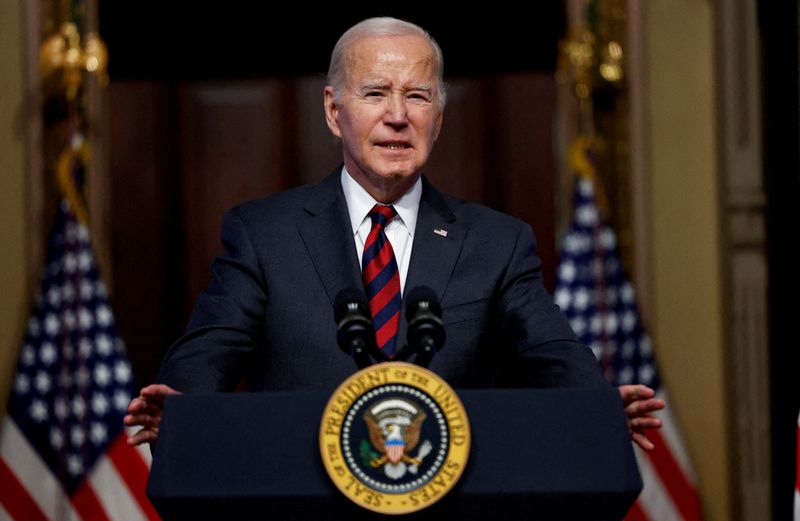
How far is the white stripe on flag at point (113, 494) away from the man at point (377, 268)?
2.32m

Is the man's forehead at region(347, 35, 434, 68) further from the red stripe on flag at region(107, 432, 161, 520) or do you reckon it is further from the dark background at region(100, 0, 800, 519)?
the dark background at region(100, 0, 800, 519)

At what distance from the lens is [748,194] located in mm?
5078

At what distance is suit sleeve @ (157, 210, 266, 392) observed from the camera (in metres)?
2.30

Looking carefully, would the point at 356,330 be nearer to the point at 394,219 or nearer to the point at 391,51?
the point at 394,219

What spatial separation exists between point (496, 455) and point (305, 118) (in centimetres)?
379

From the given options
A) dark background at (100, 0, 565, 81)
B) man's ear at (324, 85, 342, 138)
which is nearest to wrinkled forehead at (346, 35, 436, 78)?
man's ear at (324, 85, 342, 138)

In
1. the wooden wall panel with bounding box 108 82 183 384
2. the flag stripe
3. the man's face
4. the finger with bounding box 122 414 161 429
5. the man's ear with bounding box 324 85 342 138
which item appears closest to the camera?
the finger with bounding box 122 414 161 429

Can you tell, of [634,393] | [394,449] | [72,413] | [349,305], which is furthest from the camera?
[72,413]

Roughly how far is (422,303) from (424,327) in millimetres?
53

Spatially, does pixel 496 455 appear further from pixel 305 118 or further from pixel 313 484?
pixel 305 118

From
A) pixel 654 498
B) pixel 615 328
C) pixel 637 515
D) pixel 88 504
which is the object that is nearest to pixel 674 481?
pixel 654 498

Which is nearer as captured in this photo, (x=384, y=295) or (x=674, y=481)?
(x=384, y=295)

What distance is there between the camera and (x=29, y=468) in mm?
4660

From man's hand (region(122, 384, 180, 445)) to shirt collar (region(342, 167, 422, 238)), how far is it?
0.60m
